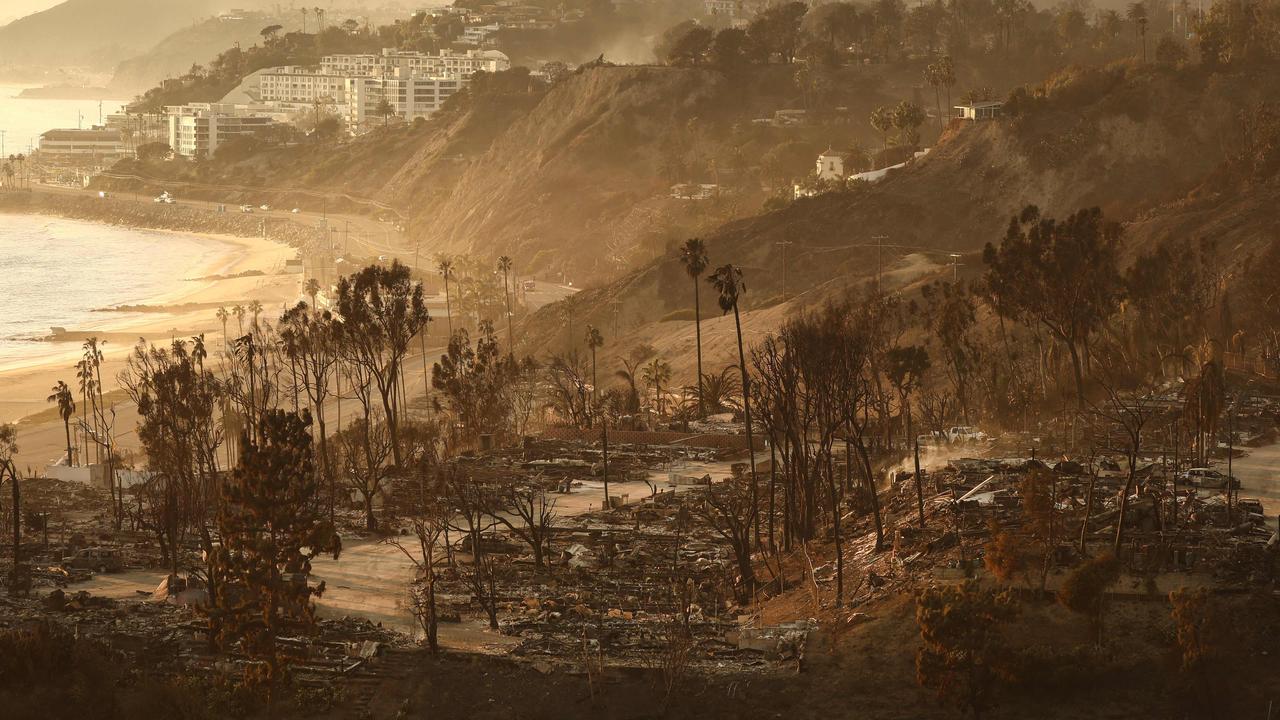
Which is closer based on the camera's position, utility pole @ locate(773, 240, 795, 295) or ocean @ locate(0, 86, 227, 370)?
utility pole @ locate(773, 240, 795, 295)

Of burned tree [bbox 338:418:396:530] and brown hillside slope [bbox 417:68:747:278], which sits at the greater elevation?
brown hillside slope [bbox 417:68:747:278]

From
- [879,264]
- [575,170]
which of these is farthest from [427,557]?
[575,170]

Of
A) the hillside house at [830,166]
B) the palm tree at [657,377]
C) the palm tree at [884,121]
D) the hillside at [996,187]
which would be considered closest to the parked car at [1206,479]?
the palm tree at [657,377]

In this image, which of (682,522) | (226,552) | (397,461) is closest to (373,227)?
(397,461)

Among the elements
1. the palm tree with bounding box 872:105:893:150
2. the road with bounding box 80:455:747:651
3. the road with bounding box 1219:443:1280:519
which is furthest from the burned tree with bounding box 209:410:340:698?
the palm tree with bounding box 872:105:893:150

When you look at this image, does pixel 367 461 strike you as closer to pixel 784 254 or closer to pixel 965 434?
pixel 965 434

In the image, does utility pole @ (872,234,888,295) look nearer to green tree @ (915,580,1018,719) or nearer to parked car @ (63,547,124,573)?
parked car @ (63,547,124,573)
